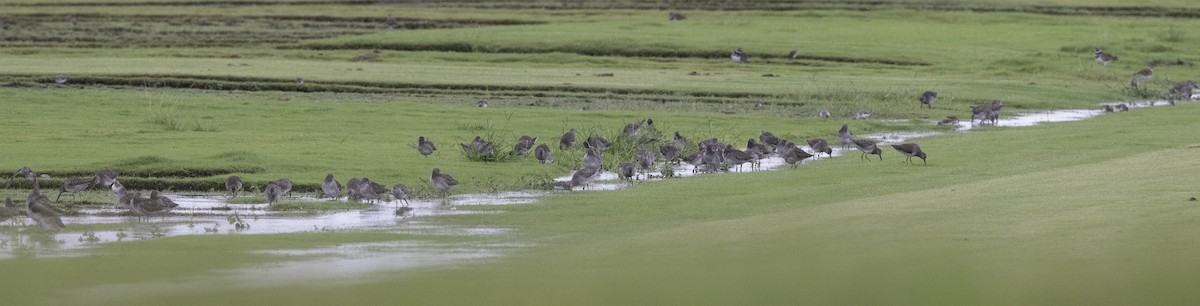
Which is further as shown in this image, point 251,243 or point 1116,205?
point 1116,205

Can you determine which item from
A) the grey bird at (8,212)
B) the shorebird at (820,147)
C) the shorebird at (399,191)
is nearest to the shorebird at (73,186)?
the grey bird at (8,212)

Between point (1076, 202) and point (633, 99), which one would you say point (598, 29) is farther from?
point (1076, 202)

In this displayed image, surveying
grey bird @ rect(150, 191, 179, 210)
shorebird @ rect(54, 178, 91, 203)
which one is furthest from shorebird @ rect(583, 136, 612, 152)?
grey bird @ rect(150, 191, 179, 210)

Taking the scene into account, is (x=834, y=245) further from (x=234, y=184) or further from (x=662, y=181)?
(x=234, y=184)

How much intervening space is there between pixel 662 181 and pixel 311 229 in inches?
179

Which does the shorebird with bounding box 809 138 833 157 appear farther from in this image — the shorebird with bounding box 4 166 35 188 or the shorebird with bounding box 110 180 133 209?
the shorebird with bounding box 4 166 35 188

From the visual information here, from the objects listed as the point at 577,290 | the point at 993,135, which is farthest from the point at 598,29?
the point at 577,290

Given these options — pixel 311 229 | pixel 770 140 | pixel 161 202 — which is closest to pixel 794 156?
pixel 770 140

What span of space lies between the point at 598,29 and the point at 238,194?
35.8 meters

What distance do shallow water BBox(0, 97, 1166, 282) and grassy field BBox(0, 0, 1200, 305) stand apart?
0.50ft

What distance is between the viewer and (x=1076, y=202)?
37.9 feet

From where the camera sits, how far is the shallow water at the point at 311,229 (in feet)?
30.7

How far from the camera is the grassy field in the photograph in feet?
28.2

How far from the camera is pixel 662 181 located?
14969 millimetres
